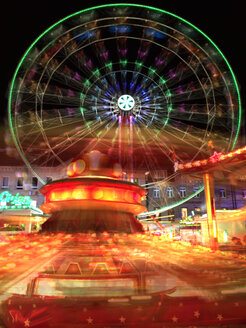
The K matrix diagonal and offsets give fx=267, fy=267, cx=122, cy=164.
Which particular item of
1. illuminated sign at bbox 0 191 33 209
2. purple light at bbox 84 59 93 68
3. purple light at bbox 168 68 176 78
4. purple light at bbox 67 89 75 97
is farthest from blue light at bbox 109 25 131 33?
illuminated sign at bbox 0 191 33 209

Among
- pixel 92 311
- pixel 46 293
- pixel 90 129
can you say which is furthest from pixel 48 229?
pixel 90 129

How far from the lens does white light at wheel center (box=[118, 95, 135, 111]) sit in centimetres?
1942

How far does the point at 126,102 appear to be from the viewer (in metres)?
19.5

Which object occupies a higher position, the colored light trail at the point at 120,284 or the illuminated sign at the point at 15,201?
the illuminated sign at the point at 15,201

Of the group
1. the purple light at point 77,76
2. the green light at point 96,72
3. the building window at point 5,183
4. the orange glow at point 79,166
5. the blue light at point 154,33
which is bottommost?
the orange glow at point 79,166

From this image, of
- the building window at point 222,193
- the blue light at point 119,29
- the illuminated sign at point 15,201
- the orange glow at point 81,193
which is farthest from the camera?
the building window at point 222,193

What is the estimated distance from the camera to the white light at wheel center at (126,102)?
765 inches

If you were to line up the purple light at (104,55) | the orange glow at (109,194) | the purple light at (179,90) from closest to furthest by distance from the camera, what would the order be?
1. the orange glow at (109,194)
2. the purple light at (104,55)
3. the purple light at (179,90)

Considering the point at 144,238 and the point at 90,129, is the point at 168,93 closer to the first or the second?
the point at 90,129

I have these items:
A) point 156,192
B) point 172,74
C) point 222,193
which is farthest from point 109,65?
point 222,193

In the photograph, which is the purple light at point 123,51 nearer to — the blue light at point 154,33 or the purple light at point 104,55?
the purple light at point 104,55

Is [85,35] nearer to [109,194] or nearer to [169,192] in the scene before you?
[109,194]

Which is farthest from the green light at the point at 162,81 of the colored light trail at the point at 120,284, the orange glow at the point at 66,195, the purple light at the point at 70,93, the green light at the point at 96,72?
the colored light trail at the point at 120,284

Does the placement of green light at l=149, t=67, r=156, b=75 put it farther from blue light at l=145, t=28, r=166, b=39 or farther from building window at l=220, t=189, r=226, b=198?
building window at l=220, t=189, r=226, b=198
